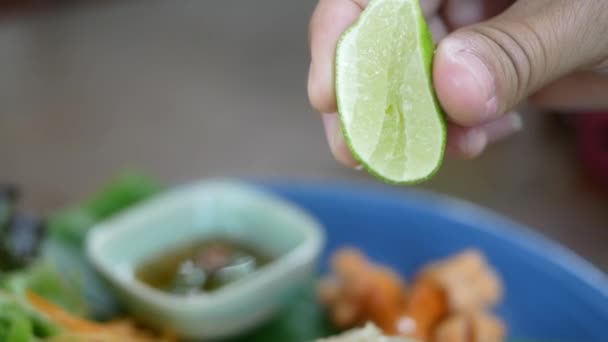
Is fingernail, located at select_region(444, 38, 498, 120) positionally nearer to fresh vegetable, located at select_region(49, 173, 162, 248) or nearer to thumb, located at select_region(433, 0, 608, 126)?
thumb, located at select_region(433, 0, 608, 126)

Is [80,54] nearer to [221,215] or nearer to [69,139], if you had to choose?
[69,139]

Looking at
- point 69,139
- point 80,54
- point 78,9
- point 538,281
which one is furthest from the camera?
point 78,9

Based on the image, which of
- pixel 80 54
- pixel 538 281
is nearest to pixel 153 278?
pixel 538 281

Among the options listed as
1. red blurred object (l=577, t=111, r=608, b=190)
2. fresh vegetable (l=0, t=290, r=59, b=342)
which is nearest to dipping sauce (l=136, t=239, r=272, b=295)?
fresh vegetable (l=0, t=290, r=59, b=342)

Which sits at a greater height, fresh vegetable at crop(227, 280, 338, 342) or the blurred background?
the blurred background

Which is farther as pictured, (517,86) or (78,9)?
(78,9)

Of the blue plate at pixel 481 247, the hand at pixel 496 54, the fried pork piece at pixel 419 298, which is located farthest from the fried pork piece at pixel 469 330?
the hand at pixel 496 54

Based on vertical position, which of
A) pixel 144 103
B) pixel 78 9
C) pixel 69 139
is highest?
pixel 78 9
